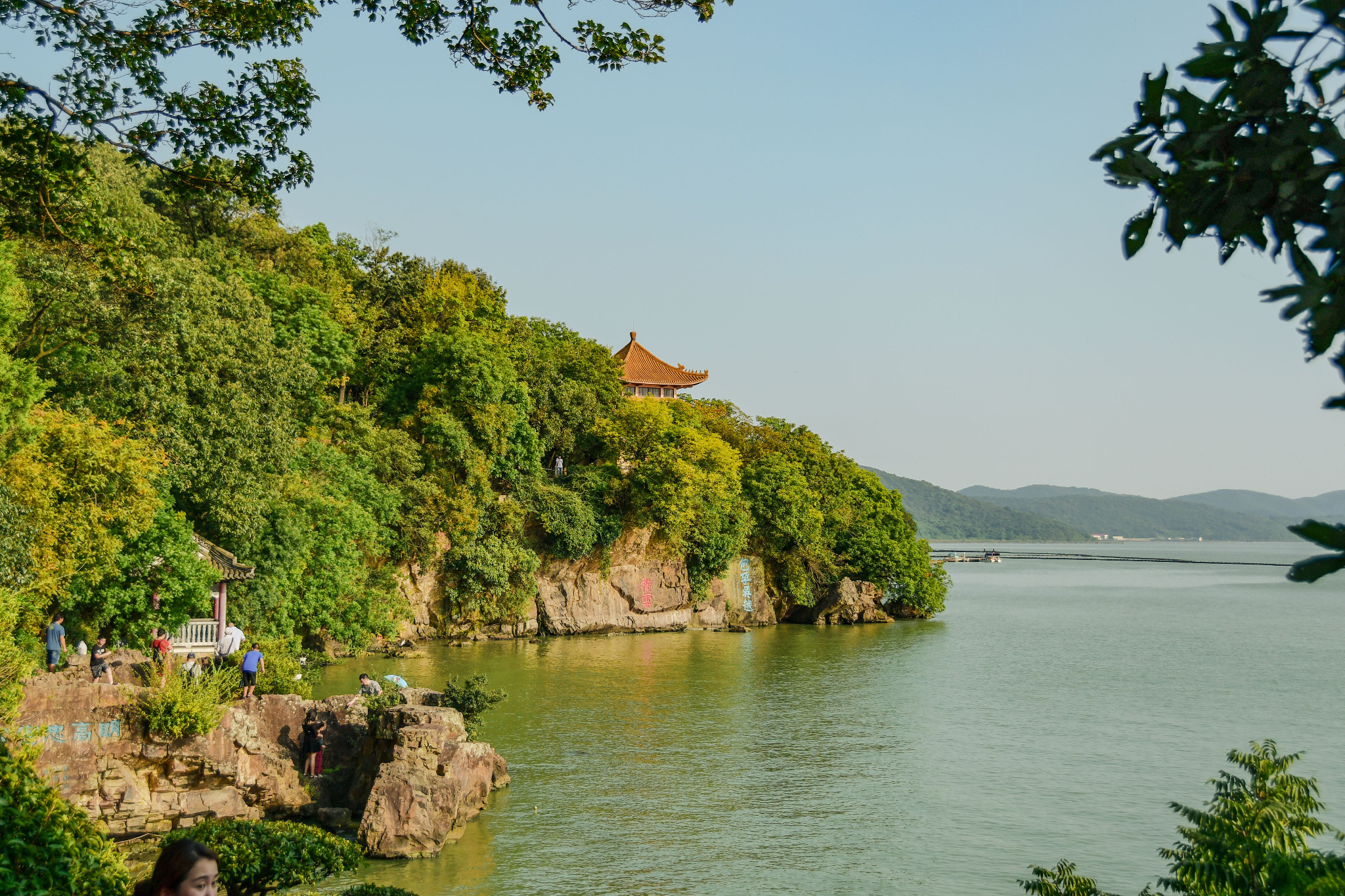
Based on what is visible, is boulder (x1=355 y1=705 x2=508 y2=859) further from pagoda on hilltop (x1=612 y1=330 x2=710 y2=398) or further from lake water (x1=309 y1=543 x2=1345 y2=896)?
pagoda on hilltop (x1=612 y1=330 x2=710 y2=398)

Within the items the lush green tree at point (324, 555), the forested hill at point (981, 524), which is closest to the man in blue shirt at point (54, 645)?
the lush green tree at point (324, 555)

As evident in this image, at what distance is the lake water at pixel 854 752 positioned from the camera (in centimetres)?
1120

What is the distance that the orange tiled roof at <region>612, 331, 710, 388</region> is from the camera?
4622 centimetres

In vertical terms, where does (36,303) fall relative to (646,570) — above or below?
above

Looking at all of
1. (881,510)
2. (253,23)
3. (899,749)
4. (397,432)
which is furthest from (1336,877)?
(881,510)

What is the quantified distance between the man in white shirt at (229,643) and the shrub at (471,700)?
12.8 ft

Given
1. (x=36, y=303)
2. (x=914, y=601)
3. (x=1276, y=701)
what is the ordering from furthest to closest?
1. (x=914, y=601)
2. (x=1276, y=701)
3. (x=36, y=303)

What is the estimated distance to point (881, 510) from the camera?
40188 mm

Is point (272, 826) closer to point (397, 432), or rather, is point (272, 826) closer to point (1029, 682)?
point (397, 432)

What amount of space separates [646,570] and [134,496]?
2053 centimetres

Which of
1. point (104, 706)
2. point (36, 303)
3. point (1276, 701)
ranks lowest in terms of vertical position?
point (1276, 701)

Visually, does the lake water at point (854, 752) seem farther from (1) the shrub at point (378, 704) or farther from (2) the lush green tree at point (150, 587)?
(2) the lush green tree at point (150, 587)

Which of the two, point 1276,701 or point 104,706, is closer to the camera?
point 104,706

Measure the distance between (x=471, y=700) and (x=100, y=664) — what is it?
201 inches
